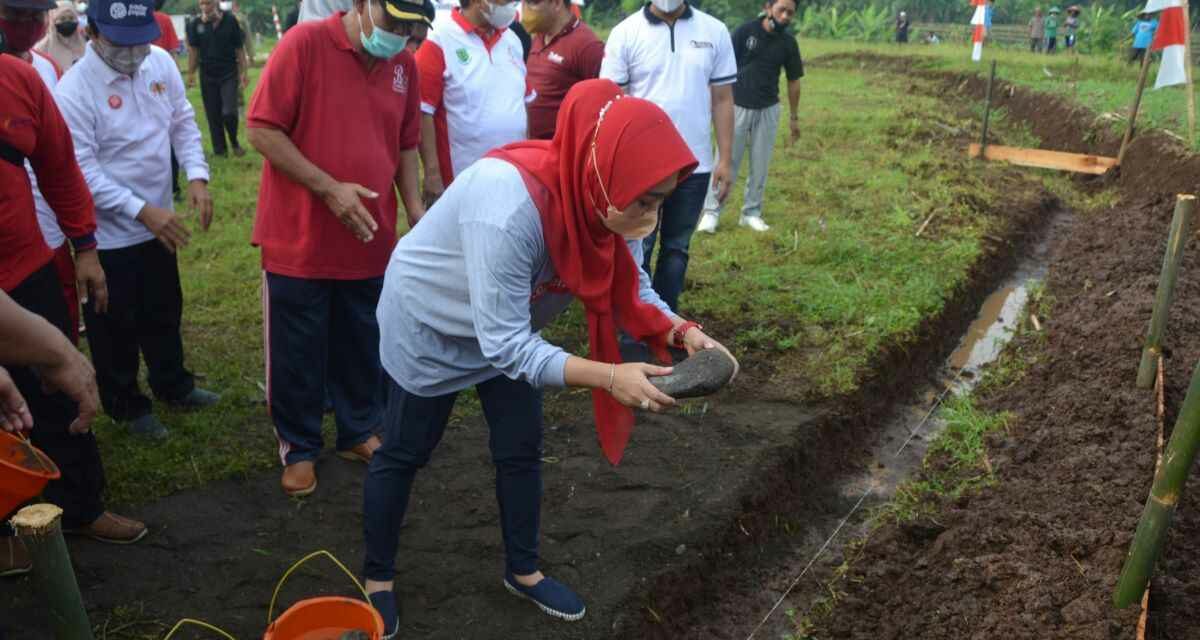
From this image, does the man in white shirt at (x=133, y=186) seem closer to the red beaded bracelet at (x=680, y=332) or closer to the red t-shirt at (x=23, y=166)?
the red t-shirt at (x=23, y=166)

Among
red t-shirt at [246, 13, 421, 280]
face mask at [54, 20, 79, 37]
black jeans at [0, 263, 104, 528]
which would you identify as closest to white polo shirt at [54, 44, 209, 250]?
black jeans at [0, 263, 104, 528]

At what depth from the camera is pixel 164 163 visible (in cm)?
383

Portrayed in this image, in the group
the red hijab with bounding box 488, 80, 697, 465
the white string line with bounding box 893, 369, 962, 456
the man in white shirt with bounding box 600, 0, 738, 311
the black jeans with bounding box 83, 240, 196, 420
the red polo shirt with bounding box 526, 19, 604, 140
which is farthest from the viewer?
the white string line with bounding box 893, 369, 962, 456

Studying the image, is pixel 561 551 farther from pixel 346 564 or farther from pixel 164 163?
pixel 164 163

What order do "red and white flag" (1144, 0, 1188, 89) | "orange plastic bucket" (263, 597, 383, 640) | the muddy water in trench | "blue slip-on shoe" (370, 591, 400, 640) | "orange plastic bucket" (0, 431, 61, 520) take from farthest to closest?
"red and white flag" (1144, 0, 1188, 89)
the muddy water in trench
"blue slip-on shoe" (370, 591, 400, 640)
"orange plastic bucket" (263, 597, 383, 640)
"orange plastic bucket" (0, 431, 61, 520)

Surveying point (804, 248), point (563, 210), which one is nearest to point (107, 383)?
point (563, 210)

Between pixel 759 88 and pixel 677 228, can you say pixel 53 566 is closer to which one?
pixel 677 228

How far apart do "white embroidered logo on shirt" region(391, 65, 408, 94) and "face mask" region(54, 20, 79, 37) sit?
13.2ft

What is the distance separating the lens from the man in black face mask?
22.8 ft

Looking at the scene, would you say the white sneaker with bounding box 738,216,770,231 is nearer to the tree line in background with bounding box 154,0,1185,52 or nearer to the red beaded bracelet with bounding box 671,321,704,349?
the red beaded bracelet with bounding box 671,321,704,349

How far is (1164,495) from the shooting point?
248 cm

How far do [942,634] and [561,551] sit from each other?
131 centimetres

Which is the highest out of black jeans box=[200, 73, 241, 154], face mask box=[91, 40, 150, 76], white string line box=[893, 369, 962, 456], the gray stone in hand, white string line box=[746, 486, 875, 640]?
face mask box=[91, 40, 150, 76]

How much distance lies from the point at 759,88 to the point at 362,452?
445 cm
